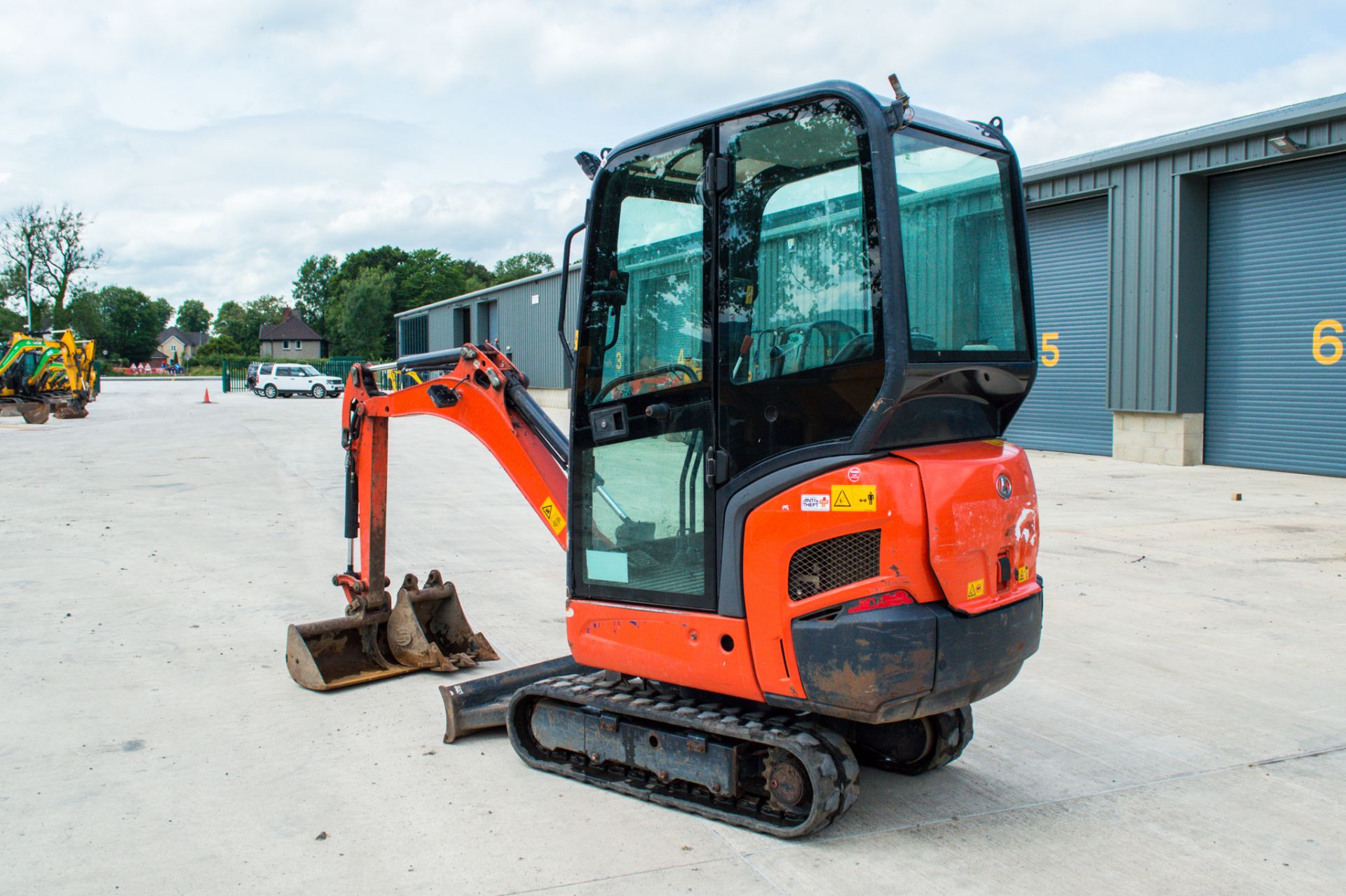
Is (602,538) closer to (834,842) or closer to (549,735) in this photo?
(549,735)

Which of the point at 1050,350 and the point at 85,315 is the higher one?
the point at 85,315

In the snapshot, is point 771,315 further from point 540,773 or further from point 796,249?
point 540,773

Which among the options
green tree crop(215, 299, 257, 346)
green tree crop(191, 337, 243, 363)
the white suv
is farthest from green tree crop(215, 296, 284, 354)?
the white suv

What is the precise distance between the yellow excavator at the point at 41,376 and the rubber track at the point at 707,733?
89.7ft

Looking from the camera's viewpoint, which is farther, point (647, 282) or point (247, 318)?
point (247, 318)

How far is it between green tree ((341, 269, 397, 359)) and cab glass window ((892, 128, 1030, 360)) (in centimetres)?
9143

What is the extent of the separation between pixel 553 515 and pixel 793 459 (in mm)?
1720

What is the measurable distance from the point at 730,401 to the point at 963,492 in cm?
87

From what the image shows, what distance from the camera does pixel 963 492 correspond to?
351 cm

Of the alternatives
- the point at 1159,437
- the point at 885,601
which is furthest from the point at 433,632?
the point at 1159,437

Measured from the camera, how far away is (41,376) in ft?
92.5

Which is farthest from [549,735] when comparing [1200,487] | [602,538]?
[1200,487]

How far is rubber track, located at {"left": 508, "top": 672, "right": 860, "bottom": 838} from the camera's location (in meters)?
3.67

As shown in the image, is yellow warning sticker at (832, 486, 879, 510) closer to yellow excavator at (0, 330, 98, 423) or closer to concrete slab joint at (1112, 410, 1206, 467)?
concrete slab joint at (1112, 410, 1206, 467)
